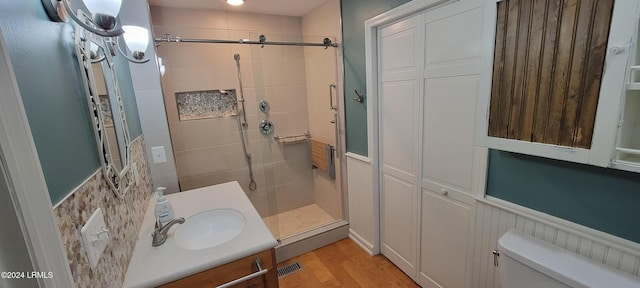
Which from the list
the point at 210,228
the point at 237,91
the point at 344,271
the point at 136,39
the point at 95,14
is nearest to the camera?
the point at 95,14

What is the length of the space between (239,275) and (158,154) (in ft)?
4.11

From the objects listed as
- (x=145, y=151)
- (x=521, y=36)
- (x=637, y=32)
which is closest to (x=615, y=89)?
(x=637, y=32)

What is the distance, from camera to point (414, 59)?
1.71 m

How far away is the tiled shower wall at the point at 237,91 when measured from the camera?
2451mm

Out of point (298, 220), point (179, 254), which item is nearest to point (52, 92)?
point (179, 254)

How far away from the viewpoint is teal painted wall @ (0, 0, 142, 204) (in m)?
0.52

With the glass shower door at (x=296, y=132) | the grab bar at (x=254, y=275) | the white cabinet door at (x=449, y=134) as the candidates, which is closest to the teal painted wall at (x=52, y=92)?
the grab bar at (x=254, y=275)

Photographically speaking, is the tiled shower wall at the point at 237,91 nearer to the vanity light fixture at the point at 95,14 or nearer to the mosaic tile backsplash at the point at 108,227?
the mosaic tile backsplash at the point at 108,227

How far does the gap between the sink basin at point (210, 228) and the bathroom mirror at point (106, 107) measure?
0.39 metres

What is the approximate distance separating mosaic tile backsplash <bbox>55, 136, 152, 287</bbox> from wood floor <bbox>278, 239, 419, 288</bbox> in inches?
51.8

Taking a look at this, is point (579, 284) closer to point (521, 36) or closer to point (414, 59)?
point (521, 36)

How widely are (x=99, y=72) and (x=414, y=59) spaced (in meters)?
1.70

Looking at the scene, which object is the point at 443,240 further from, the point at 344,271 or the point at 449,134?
the point at 344,271

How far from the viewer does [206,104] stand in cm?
265
